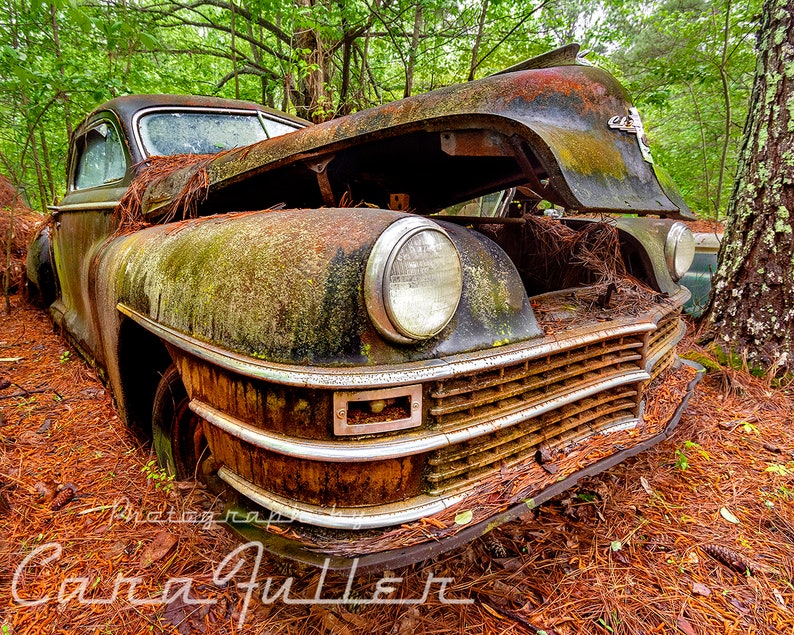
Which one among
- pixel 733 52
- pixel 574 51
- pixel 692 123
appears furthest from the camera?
pixel 692 123

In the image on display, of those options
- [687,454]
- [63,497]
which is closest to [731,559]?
[687,454]

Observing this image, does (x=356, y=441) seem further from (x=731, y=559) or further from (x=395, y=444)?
(x=731, y=559)

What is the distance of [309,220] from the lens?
4.07 feet

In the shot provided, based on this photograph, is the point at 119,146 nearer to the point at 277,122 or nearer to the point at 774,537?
the point at 277,122

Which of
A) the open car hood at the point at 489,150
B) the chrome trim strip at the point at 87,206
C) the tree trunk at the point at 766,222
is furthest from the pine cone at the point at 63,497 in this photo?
the tree trunk at the point at 766,222

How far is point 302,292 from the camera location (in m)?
1.08

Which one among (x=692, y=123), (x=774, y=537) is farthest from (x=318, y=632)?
(x=692, y=123)

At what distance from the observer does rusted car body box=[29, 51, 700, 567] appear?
1065 mm

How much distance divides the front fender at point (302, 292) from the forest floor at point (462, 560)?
2.09 ft

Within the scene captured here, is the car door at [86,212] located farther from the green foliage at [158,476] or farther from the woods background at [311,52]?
the woods background at [311,52]

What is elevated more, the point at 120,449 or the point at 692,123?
the point at 692,123

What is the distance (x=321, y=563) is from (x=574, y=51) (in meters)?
1.72

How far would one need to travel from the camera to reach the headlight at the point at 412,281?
1026 millimetres

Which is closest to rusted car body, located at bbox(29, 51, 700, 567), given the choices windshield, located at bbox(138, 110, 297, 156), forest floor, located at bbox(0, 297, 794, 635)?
forest floor, located at bbox(0, 297, 794, 635)
